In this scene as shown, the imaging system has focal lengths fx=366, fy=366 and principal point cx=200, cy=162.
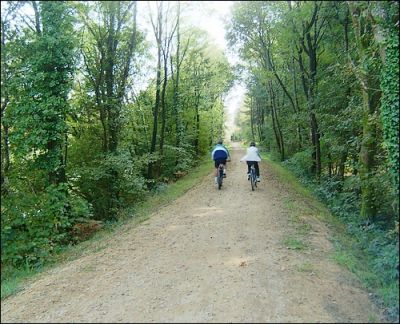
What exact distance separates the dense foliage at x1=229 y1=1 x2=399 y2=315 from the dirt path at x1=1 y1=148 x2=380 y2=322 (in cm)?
103

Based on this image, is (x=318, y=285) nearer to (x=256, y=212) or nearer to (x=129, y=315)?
(x=129, y=315)

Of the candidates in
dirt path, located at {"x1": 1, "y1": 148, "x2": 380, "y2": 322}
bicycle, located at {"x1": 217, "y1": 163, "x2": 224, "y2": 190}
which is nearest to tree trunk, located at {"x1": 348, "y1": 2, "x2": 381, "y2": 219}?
dirt path, located at {"x1": 1, "y1": 148, "x2": 380, "y2": 322}

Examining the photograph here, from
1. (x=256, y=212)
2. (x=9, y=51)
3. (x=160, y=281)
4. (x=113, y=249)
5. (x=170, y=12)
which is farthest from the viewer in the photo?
(x=170, y=12)

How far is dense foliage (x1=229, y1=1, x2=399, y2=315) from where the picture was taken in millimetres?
7492

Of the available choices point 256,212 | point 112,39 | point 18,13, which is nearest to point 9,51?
point 18,13

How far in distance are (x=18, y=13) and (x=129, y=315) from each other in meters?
9.73

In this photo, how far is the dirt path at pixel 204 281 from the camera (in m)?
5.84

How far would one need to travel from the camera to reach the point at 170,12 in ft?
67.2

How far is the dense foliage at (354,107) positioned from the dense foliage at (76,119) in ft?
22.6

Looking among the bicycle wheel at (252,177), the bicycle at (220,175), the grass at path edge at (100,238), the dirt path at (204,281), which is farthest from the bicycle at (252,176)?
the dirt path at (204,281)

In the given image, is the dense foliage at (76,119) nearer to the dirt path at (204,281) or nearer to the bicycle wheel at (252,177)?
the dirt path at (204,281)

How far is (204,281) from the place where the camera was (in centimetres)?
688

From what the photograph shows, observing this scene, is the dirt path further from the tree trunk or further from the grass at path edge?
the tree trunk

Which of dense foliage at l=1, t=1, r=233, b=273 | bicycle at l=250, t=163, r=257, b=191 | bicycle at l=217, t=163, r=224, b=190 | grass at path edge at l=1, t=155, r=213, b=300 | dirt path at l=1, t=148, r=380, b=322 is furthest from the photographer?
bicycle at l=217, t=163, r=224, b=190
